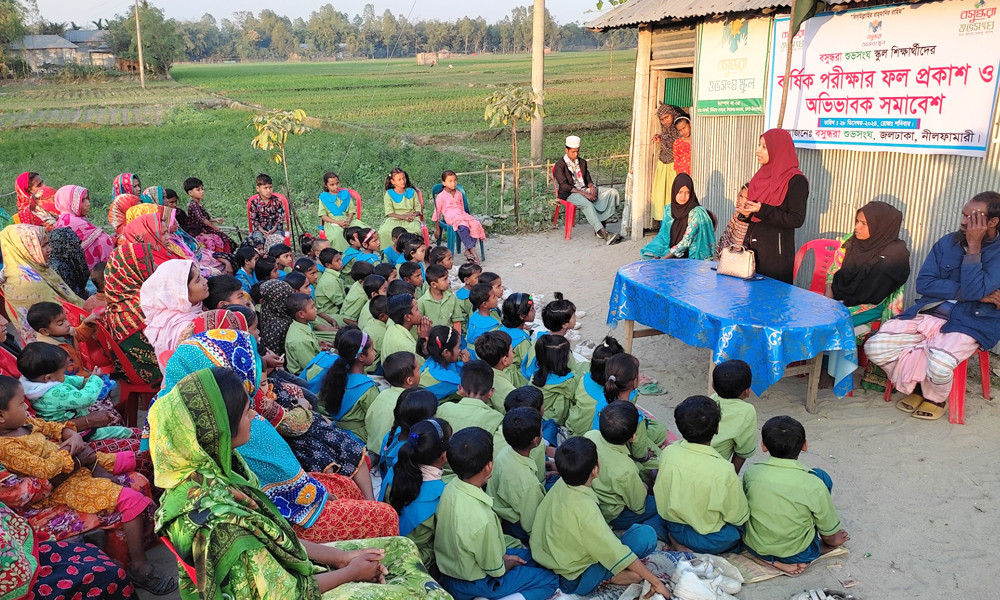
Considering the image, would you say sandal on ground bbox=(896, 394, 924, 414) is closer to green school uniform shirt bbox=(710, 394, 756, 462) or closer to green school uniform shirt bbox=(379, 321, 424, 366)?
green school uniform shirt bbox=(710, 394, 756, 462)

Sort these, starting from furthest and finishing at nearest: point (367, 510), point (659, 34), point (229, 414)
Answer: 1. point (659, 34)
2. point (367, 510)
3. point (229, 414)

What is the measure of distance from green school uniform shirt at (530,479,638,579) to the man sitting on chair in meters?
2.92

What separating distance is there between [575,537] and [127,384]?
3.34 metres

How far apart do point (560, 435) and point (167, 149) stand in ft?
65.9

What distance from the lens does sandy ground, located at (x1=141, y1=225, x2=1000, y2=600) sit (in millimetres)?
3309

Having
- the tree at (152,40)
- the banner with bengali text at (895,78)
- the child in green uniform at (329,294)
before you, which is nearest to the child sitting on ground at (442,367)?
the child in green uniform at (329,294)

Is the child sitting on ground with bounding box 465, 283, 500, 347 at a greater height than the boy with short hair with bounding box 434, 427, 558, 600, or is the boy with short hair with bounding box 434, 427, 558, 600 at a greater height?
the child sitting on ground with bounding box 465, 283, 500, 347

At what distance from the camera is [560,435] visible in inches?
176

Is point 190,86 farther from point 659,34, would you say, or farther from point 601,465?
point 601,465

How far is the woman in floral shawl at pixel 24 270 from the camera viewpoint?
17.6 ft

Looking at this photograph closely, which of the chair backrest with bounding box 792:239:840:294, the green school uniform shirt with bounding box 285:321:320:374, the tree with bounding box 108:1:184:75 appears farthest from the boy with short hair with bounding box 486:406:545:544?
the tree with bounding box 108:1:184:75

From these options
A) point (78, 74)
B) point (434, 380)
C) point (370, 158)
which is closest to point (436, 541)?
point (434, 380)

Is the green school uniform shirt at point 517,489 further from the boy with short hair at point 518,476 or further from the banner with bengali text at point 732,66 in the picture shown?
the banner with bengali text at point 732,66

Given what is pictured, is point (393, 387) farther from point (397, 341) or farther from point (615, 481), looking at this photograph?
point (615, 481)
